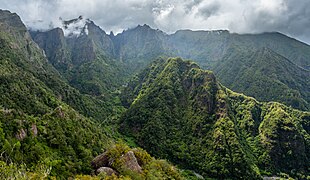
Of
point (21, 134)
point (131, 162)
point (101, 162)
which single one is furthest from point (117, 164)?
point (21, 134)

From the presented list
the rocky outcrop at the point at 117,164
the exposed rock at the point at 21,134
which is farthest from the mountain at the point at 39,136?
the rocky outcrop at the point at 117,164

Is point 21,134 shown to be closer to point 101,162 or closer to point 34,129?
point 34,129

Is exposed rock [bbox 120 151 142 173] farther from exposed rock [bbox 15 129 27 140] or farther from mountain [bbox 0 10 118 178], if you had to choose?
exposed rock [bbox 15 129 27 140]

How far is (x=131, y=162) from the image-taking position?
233 ft

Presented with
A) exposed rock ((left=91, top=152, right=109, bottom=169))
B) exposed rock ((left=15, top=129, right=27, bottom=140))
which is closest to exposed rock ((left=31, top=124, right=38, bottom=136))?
exposed rock ((left=15, top=129, right=27, bottom=140))

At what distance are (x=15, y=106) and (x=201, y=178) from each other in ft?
334

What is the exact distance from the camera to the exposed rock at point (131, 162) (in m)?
69.3

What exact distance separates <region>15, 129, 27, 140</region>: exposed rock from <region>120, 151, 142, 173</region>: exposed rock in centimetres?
2824

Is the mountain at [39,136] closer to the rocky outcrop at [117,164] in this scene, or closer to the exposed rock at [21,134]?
the exposed rock at [21,134]

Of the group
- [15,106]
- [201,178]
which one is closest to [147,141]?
[201,178]

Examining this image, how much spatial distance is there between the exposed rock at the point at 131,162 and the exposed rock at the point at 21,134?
28240 mm

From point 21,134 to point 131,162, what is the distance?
3096cm

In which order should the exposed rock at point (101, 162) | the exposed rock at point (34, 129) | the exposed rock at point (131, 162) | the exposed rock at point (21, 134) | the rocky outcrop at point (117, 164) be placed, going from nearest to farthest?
the rocky outcrop at point (117, 164), the exposed rock at point (131, 162), the exposed rock at point (101, 162), the exposed rock at point (21, 134), the exposed rock at point (34, 129)

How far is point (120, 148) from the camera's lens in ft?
252
